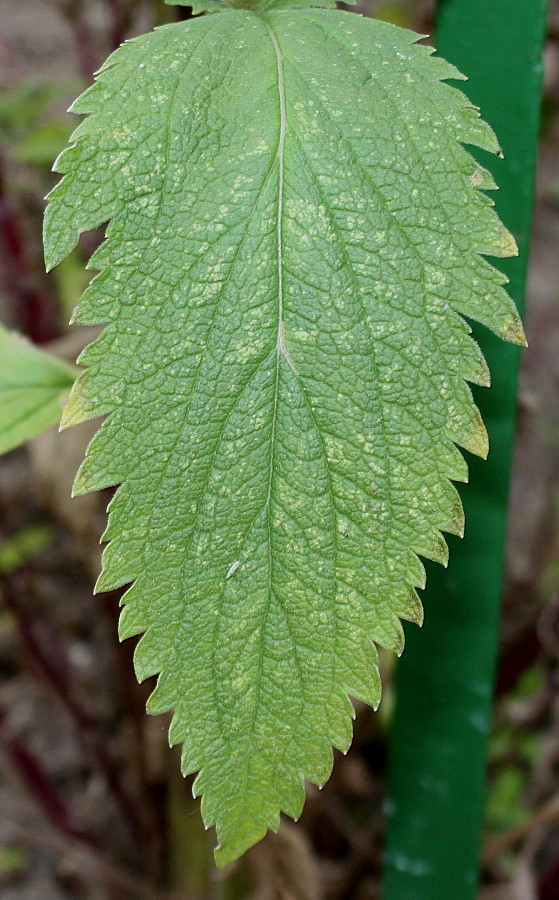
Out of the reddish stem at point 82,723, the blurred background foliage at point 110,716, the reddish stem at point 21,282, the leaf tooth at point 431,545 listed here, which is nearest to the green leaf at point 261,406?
the leaf tooth at point 431,545

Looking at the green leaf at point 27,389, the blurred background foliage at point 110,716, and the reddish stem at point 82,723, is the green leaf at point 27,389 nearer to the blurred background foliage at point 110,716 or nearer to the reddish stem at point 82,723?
the blurred background foliage at point 110,716

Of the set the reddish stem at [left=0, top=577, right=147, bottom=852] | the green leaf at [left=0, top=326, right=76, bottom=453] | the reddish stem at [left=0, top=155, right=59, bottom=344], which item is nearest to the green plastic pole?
the green leaf at [left=0, top=326, right=76, bottom=453]

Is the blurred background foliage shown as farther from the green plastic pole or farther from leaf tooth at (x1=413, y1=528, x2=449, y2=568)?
leaf tooth at (x1=413, y1=528, x2=449, y2=568)

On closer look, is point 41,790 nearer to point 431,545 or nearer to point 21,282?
point 21,282

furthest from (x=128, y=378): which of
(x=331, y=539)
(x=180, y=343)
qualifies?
(x=331, y=539)

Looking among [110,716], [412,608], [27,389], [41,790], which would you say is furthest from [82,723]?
[412,608]

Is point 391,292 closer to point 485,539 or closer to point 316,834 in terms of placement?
point 485,539
